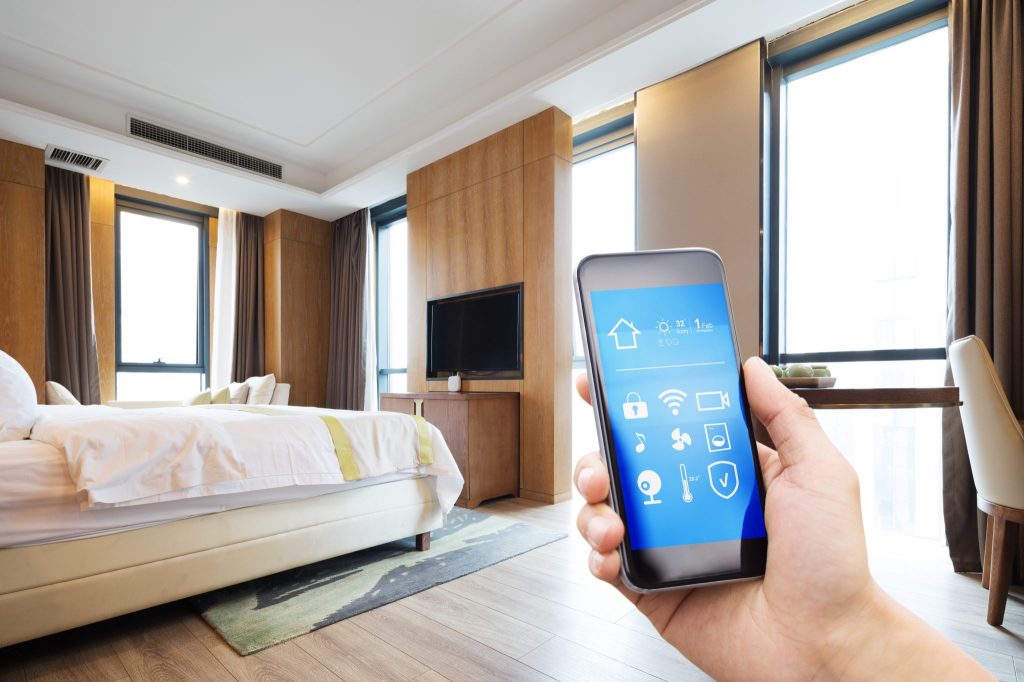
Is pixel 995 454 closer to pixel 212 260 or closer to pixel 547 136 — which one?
pixel 547 136

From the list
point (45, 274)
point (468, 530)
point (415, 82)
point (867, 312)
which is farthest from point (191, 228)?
point (867, 312)

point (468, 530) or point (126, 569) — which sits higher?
point (126, 569)

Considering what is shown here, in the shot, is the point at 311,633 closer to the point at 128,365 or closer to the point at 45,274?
the point at 45,274

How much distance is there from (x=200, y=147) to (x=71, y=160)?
96 centimetres

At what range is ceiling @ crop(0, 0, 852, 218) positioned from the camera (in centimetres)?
293

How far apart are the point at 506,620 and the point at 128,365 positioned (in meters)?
5.18

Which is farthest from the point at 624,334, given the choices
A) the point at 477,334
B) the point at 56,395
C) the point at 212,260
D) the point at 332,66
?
Answer: the point at 212,260

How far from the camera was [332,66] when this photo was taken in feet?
11.7

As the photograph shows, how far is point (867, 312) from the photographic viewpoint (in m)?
2.67

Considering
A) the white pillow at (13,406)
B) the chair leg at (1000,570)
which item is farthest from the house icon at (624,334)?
the white pillow at (13,406)

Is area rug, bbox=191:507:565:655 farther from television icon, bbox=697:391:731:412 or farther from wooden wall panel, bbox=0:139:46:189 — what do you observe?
wooden wall panel, bbox=0:139:46:189

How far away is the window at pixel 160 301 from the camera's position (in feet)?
17.0

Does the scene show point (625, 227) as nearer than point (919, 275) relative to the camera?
No

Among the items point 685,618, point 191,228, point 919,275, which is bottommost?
point 685,618
